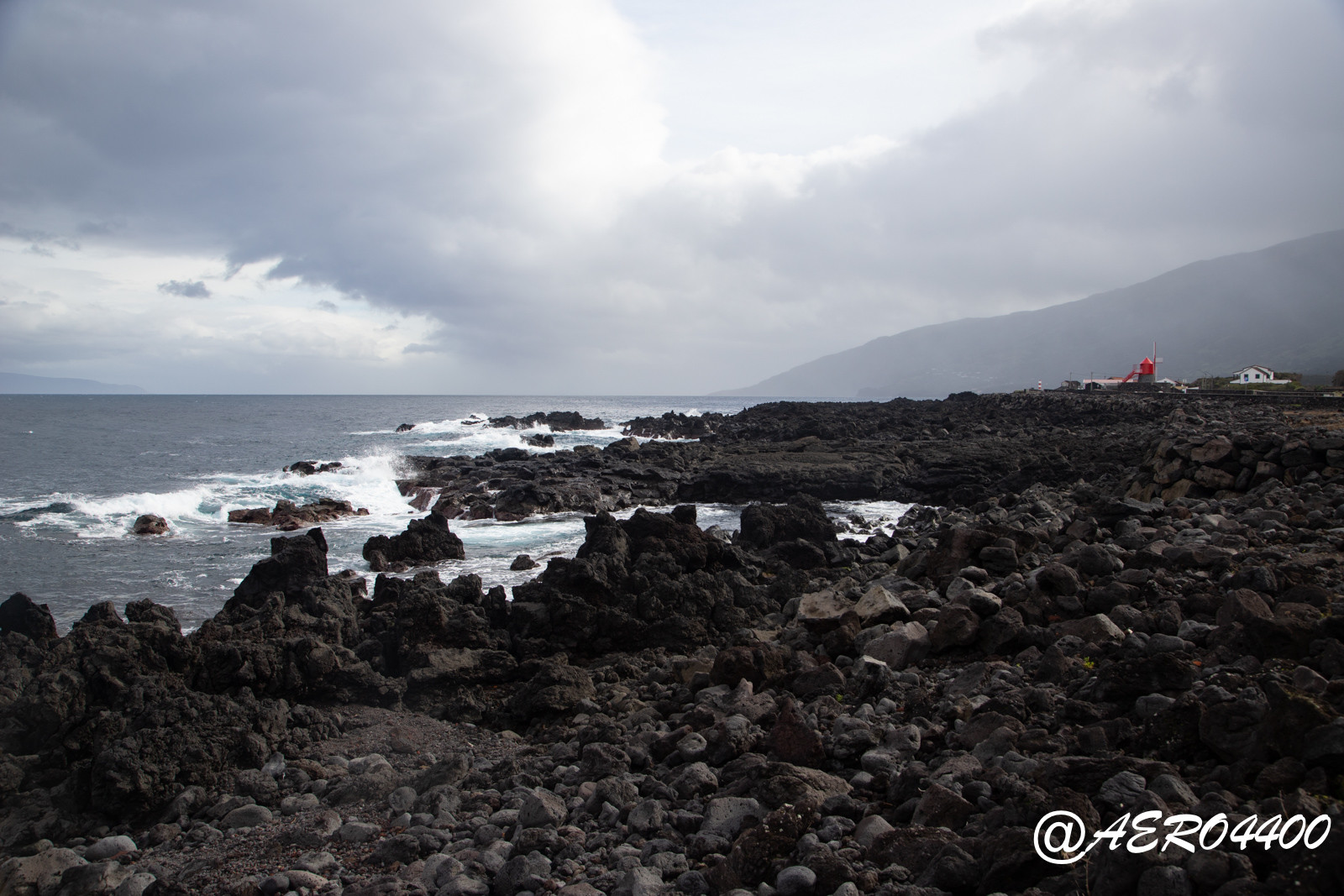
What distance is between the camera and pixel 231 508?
2770cm

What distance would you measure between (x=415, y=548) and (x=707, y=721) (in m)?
14.0

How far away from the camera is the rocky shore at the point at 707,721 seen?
12.0ft

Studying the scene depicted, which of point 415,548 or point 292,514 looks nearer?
point 415,548

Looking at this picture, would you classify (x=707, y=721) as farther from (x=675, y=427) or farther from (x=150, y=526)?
(x=675, y=427)

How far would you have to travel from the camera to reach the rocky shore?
12.0ft

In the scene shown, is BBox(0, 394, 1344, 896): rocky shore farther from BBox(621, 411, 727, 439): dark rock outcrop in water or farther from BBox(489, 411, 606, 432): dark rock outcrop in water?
BBox(489, 411, 606, 432): dark rock outcrop in water

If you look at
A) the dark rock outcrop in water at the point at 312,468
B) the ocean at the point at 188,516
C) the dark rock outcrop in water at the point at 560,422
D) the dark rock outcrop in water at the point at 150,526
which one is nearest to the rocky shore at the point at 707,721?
the ocean at the point at 188,516

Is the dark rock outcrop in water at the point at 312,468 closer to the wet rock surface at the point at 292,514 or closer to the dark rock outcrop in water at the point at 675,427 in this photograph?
the wet rock surface at the point at 292,514

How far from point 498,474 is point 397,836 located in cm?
2880

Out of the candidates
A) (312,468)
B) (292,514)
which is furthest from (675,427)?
(292,514)

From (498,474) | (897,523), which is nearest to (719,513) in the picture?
Answer: (897,523)

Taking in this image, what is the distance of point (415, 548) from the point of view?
18406mm

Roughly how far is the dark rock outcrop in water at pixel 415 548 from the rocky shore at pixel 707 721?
15.4ft

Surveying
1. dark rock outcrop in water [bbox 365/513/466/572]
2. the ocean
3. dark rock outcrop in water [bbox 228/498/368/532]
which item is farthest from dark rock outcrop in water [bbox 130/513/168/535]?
dark rock outcrop in water [bbox 365/513/466/572]
